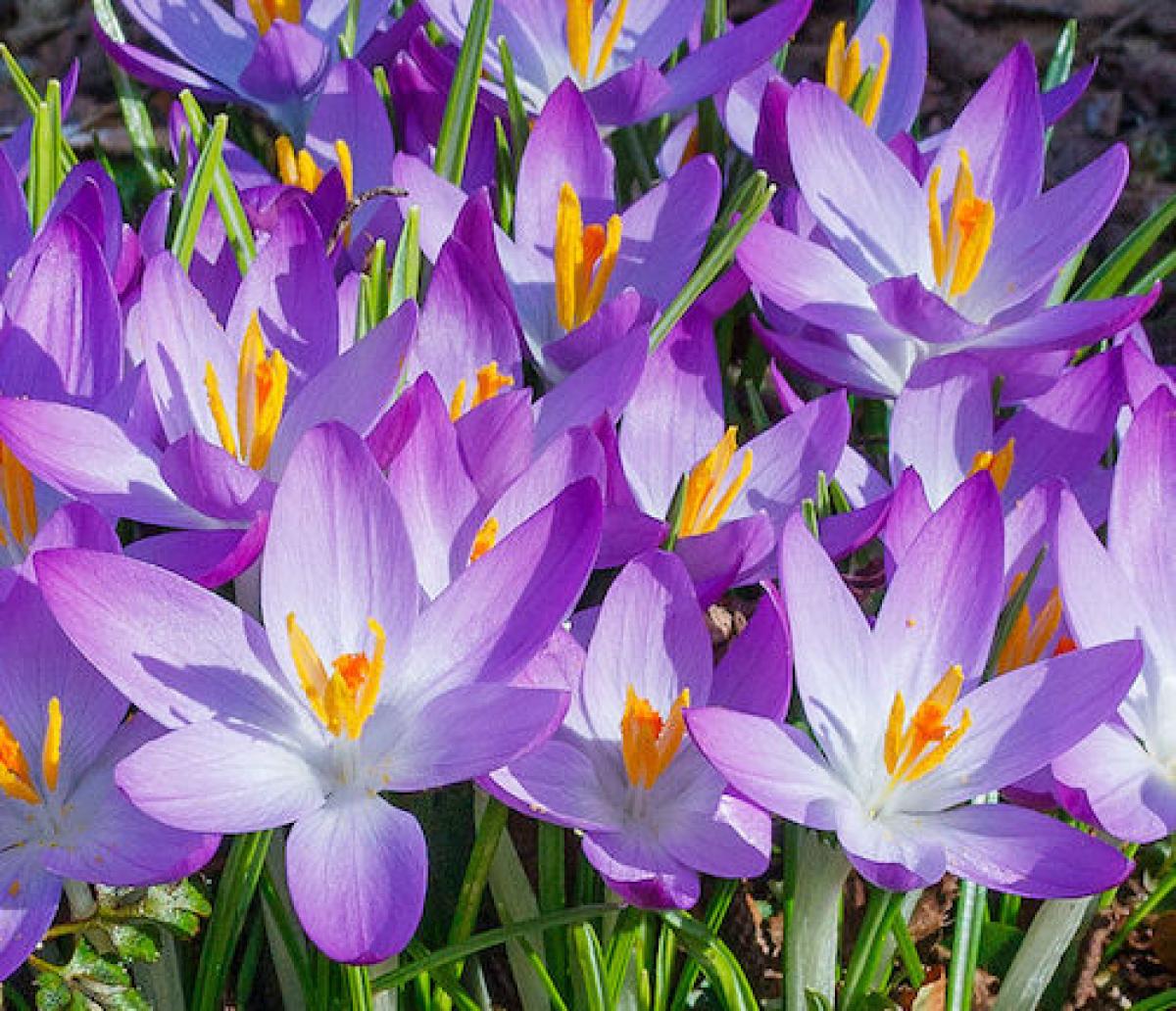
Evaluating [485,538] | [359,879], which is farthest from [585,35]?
[359,879]

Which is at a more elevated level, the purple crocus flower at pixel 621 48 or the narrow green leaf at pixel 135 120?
the purple crocus flower at pixel 621 48

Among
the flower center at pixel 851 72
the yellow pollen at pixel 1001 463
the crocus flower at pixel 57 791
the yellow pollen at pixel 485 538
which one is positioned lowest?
the crocus flower at pixel 57 791

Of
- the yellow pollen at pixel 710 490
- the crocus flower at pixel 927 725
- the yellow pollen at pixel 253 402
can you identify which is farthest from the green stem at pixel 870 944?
the yellow pollen at pixel 253 402

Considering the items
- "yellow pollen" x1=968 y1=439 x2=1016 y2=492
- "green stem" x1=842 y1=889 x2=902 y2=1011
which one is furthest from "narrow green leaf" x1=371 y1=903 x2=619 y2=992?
"yellow pollen" x1=968 y1=439 x2=1016 y2=492

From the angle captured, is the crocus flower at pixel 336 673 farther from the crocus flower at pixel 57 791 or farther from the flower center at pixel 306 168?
the flower center at pixel 306 168

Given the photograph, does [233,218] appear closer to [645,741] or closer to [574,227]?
[574,227]

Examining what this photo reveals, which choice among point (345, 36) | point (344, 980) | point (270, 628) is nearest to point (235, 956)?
point (344, 980)

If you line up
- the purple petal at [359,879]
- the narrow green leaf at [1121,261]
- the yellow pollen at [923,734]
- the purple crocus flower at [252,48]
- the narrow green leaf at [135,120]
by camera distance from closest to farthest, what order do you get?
1. the purple petal at [359,879]
2. the yellow pollen at [923,734]
3. the narrow green leaf at [1121,261]
4. the purple crocus flower at [252,48]
5. the narrow green leaf at [135,120]

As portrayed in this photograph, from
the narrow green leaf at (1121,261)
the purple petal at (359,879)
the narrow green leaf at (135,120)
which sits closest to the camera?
the purple petal at (359,879)
